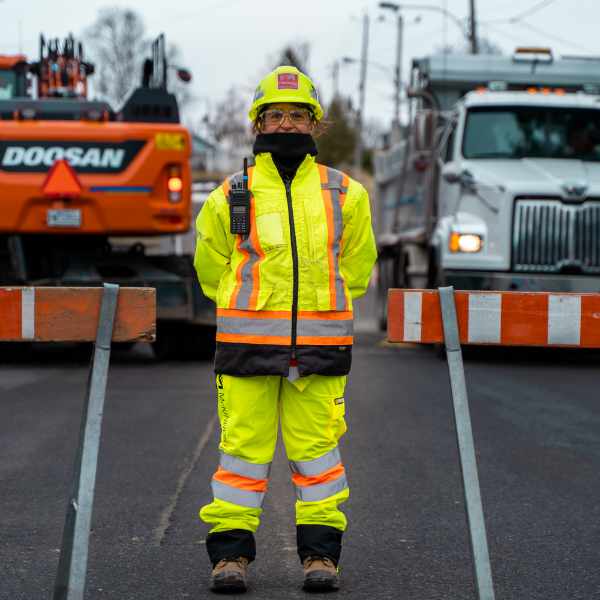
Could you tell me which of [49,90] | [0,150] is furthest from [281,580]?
[49,90]

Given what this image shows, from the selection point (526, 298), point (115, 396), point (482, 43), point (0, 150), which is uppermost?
point (482, 43)

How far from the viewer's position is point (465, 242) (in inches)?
572

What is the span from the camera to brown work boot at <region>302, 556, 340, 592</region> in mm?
4723

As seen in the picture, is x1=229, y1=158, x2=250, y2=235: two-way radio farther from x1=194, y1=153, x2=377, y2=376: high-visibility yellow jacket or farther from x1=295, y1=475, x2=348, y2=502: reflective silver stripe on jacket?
x1=295, y1=475, x2=348, y2=502: reflective silver stripe on jacket

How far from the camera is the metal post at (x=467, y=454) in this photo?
3973 mm

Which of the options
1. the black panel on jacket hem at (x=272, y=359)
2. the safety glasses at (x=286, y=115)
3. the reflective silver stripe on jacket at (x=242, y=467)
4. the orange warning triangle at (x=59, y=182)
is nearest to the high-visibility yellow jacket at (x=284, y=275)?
the black panel on jacket hem at (x=272, y=359)

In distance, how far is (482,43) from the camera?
57375 millimetres

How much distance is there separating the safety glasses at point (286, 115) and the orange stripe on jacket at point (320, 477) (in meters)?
1.25

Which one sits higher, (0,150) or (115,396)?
(0,150)

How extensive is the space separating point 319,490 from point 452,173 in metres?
10.8

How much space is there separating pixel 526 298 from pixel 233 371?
1084mm

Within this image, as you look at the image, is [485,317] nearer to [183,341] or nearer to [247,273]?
[247,273]

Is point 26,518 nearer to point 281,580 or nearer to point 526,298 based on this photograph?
point 281,580

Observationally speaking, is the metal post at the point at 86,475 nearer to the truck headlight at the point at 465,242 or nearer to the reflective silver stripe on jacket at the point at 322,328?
the reflective silver stripe on jacket at the point at 322,328
